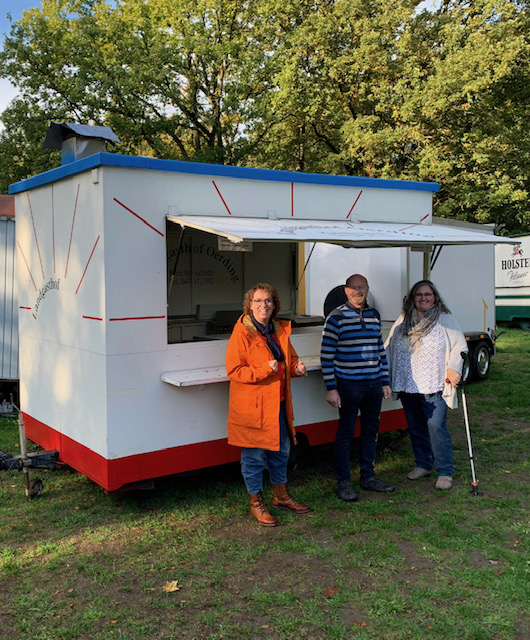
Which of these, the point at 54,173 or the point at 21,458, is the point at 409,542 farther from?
the point at 54,173

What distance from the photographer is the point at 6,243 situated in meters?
8.37

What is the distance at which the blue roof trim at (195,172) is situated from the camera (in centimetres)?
441

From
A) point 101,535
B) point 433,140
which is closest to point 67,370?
point 101,535

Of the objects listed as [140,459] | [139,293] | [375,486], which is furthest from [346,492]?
[139,293]

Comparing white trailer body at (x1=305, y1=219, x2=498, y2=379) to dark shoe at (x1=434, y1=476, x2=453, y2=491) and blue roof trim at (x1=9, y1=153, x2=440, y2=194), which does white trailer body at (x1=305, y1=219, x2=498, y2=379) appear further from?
dark shoe at (x1=434, y1=476, x2=453, y2=491)

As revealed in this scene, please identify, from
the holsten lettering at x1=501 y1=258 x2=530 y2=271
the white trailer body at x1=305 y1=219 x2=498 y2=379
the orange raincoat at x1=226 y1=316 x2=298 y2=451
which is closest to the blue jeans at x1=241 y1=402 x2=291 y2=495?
the orange raincoat at x1=226 y1=316 x2=298 y2=451

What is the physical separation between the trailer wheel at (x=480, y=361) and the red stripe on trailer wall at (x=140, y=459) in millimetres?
5614

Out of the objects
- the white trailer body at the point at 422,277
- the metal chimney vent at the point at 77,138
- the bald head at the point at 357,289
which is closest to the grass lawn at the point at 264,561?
the bald head at the point at 357,289

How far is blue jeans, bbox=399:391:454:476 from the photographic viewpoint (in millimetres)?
5246

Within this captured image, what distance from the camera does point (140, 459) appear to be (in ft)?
15.0

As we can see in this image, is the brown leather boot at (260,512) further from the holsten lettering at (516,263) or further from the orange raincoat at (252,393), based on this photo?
the holsten lettering at (516,263)

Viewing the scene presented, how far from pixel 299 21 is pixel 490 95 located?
22.6 feet

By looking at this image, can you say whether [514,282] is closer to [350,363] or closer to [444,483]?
[444,483]

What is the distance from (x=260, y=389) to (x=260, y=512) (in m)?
0.92
